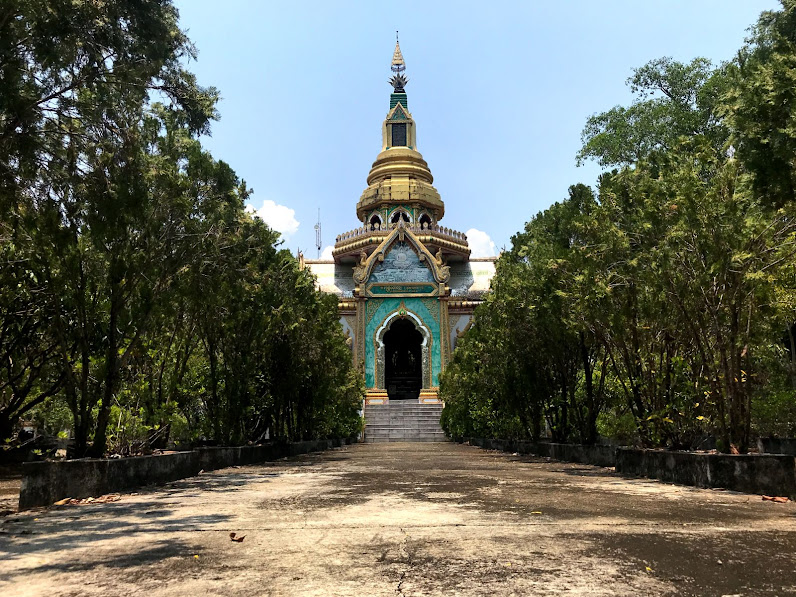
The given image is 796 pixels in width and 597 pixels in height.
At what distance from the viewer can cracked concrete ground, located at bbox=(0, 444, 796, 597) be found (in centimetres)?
320

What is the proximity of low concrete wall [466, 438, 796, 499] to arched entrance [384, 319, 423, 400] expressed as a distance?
29.6 m

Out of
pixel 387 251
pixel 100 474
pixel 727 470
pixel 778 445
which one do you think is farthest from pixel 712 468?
pixel 387 251

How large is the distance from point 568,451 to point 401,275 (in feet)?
71.1

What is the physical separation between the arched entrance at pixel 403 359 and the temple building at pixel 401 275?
0.20ft

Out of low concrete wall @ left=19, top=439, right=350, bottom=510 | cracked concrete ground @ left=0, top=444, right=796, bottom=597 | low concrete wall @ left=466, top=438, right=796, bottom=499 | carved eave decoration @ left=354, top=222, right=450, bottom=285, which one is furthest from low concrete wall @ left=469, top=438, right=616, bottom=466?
carved eave decoration @ left=354, top=222, right=450, bottom=285

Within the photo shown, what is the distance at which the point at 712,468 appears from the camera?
7637mm

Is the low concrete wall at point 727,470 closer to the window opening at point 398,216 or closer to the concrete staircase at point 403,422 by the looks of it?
the concrete staircase at point 403,422

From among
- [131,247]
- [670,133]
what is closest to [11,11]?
[131,247]

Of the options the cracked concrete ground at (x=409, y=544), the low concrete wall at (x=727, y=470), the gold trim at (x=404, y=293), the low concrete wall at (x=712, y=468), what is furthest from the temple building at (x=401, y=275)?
the cracked concrete ground at (x=409, y=544)

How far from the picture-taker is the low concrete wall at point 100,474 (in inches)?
255

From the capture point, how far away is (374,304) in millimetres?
34219

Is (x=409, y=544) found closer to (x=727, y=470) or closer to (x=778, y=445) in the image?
(x=727, y=470)

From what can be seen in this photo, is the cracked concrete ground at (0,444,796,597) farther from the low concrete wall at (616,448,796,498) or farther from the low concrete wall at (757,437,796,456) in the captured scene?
the low concrete wall at (757,437,796,456)

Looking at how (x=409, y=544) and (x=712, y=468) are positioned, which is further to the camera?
(x=712, y=468)
